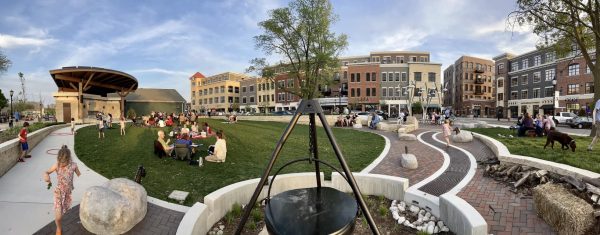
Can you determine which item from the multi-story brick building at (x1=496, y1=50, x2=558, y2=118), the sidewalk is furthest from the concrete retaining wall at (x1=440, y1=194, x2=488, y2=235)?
the multi-story brick building at (x1=496, y1=50, x2=558, y2=118)

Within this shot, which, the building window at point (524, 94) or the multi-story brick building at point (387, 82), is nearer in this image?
the building window at point (524, 94)

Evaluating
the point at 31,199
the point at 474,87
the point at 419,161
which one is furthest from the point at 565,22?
the point at 474,87

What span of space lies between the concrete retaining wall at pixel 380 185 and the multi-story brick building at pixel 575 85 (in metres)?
51.2

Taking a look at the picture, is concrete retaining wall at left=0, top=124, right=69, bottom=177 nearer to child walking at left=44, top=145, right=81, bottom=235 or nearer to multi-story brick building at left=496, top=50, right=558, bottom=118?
child walking at left=44, top=145, right=81, bottom=235

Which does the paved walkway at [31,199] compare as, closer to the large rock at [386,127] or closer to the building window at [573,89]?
the large rock at [386,127]

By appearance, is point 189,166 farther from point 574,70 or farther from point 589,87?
point 574,70

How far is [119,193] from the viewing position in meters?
5.25

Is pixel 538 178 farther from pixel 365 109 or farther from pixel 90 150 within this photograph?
pixel 365 109

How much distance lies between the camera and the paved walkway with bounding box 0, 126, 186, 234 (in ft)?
17.8

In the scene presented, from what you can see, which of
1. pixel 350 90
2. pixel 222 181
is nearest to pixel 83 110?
pixel 222 181

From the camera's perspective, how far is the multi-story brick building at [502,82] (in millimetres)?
58719

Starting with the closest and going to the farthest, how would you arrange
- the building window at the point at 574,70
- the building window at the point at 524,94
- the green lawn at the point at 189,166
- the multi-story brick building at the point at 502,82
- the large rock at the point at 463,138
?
1. the green lawn at the point at 189,166
2. the large rock at the point at 463,138
3. the building window at the point at 574,70
4. the building window at the point at 524,94
5. the multi-story brick building at the point at 502,82

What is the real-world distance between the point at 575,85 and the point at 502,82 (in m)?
15.4

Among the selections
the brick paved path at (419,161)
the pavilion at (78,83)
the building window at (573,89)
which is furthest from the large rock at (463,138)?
the building window at (573,89)
